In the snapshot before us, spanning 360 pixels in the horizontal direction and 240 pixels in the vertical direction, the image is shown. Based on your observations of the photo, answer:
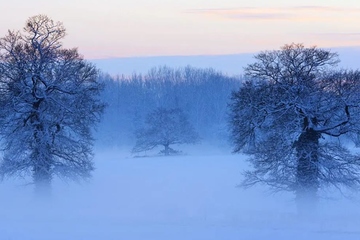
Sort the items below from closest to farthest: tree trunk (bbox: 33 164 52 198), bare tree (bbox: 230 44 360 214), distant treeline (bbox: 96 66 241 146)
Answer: bare tree (bbox: 230 44 360 214)
tree trunk (bbox: 33 164 52 198)
distant treeline (bbox: 96 66 241 146)

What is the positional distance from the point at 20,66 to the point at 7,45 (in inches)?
42.2

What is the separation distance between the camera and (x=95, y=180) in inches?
1359

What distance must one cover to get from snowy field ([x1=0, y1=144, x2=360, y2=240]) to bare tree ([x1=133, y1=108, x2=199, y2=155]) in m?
16.2

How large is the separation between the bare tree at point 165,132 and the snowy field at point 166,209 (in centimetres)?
1623

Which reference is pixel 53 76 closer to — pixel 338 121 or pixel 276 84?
pixel 276 84

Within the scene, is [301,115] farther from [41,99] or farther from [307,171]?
[41,99]

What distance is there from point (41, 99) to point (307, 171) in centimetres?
1195

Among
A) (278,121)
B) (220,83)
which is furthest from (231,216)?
(220,83)

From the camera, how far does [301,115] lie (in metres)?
24.5

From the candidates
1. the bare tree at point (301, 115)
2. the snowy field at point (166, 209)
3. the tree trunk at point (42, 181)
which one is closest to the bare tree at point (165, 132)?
the snowy field at point (166, 209)

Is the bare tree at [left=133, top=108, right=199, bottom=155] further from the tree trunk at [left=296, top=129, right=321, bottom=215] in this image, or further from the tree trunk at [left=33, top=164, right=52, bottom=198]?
the tree trunk at [left=296, top=129, right=321, bottom=215]

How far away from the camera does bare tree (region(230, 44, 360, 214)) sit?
24.4 metres

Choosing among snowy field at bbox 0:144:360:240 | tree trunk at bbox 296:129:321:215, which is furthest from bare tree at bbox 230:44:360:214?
snowy field at bbox 0:144:360:240

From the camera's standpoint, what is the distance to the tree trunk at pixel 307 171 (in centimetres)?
2469
